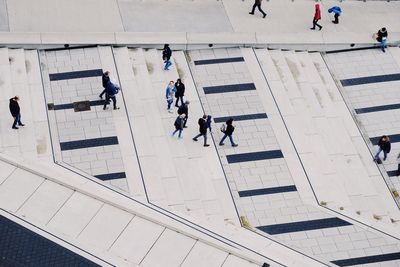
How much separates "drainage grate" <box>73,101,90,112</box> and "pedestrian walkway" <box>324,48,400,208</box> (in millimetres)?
10343

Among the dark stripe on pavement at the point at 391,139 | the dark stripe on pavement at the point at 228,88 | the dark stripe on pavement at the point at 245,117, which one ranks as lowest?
the dark stripe on pavement at the point at 391,139

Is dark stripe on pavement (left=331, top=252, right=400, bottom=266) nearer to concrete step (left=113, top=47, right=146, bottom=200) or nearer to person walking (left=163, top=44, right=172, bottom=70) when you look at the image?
concrete step (left=113, top=47, right=146, bottom=200)

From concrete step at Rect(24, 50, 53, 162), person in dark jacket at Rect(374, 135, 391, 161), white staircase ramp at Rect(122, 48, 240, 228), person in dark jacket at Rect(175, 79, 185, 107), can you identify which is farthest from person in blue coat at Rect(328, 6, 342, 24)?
concrete step at Rect(24, 50, 53, 162)

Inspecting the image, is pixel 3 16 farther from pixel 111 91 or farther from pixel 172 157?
pixel 172 157

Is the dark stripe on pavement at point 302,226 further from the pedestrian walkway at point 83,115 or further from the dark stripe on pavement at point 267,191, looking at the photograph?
the pedestrian walkway at point 83,115

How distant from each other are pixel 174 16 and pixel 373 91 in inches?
357

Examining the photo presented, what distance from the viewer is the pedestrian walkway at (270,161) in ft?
78.1

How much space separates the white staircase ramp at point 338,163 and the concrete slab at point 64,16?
25.1 feet

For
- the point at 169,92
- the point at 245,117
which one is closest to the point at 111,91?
the point at 169,92

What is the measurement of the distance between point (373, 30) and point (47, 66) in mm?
14475

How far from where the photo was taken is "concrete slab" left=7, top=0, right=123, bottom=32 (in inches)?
1176

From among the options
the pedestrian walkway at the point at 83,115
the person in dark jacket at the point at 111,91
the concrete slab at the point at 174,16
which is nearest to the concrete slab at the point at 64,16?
the concrete slab at the point at 174,16

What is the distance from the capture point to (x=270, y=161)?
26078 millimetres

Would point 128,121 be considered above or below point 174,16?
below
